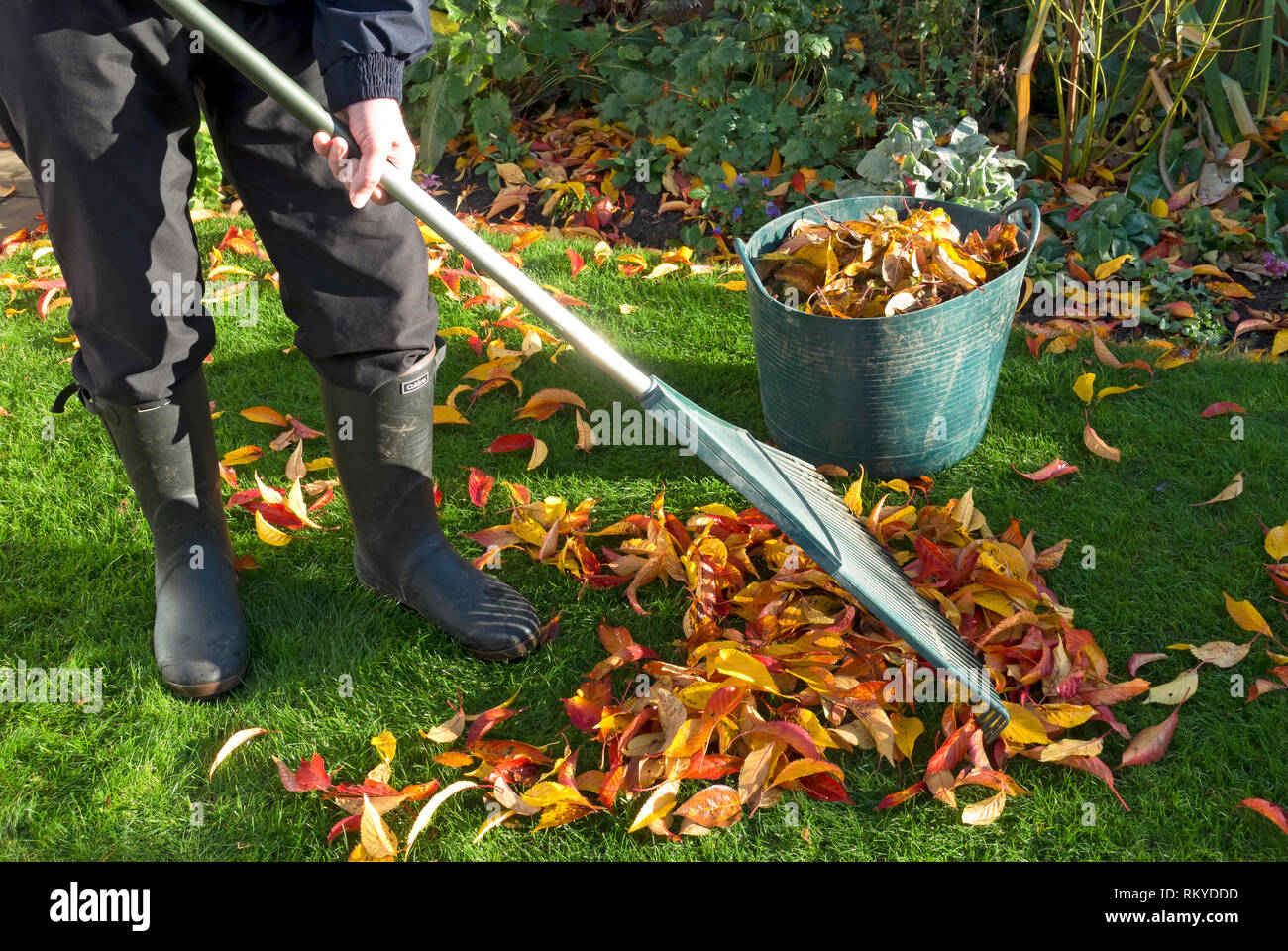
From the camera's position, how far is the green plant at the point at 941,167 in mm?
3211

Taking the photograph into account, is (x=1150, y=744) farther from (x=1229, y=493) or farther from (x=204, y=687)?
(x=204, y=687)

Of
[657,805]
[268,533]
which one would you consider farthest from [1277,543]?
[268,533]

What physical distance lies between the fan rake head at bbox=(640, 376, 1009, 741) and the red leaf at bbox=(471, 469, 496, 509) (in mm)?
802

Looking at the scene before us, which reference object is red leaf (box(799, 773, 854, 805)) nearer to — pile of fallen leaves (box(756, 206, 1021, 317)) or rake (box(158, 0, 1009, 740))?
rake (box(158, 0, 1009, 740))

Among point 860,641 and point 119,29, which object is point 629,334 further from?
point 119,29

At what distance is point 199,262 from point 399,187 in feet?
1.73

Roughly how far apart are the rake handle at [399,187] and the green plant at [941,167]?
152cm

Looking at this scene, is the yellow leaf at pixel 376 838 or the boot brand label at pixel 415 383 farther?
the boot brand label at pixel 415 383

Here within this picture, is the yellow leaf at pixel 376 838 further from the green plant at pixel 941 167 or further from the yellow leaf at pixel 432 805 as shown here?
the green plant at pixel 941 167

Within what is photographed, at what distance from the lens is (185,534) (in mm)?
2363

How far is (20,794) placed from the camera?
6.93 ft

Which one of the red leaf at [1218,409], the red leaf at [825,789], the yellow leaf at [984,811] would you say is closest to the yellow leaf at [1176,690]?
the yellow leaf at [984,811]

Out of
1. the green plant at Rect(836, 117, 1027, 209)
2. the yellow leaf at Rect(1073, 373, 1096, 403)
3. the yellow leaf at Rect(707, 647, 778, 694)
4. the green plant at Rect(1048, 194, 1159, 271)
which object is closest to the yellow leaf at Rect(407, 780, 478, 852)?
the yellow leaf at Rect(707, 647, 778, 694)
